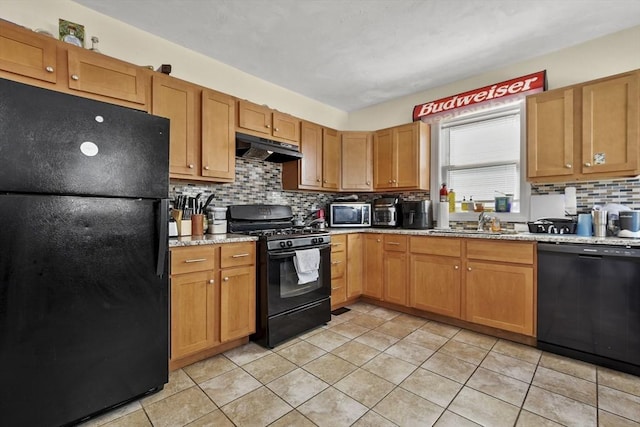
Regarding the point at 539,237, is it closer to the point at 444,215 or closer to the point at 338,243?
the point at 444,215

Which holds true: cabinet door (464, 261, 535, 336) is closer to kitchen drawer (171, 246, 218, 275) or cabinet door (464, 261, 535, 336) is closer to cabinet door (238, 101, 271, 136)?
kitchen drawer (171, 246, 218, 275)

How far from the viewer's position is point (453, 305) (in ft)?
9.34

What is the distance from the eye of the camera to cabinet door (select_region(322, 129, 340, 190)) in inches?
147

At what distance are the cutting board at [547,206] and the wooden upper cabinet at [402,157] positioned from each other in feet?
3.68

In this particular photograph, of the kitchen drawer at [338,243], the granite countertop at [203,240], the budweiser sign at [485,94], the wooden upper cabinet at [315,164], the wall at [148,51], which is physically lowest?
the kitchen drawer at [338,243]

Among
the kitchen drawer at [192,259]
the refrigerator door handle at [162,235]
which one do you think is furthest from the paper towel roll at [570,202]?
the refrigerator door handle at [162,235]

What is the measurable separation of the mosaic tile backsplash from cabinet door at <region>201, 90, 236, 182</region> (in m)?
0.32

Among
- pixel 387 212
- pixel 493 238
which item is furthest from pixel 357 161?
pixel 493 238

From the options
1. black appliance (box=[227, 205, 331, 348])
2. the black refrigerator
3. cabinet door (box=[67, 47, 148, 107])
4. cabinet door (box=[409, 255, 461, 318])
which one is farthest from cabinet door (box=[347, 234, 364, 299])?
cabinet door (box=[67, 47, 148, 107])

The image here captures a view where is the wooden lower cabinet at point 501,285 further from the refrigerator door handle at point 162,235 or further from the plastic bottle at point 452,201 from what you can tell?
the refrigerator door handle at point 162,235

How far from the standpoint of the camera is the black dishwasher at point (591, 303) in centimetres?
204

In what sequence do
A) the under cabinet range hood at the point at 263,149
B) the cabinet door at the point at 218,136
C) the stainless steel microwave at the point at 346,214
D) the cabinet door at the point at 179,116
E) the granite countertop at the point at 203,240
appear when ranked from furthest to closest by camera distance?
the stainless steel microwave at the point at 346,214 → the under cabinet range hood at the point at 263,149 → the cabinet door at the point at 218,136 → the cabinet door at the point at 179,116 → the granite countertop at the point at 203,240

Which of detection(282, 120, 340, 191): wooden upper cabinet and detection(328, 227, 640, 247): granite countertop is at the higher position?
detection(282, 120, 340, 191): wooden upper cabinet

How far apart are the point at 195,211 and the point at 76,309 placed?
1224 millimetres
